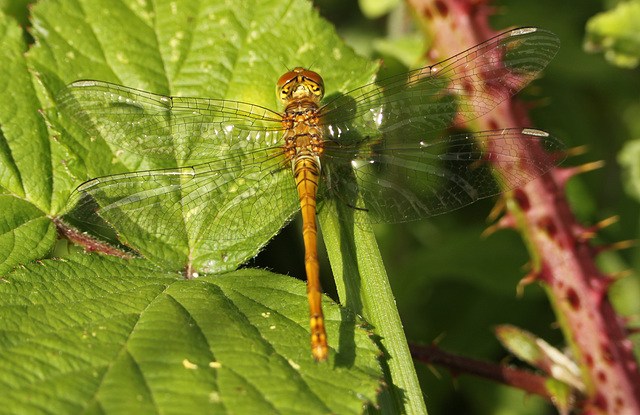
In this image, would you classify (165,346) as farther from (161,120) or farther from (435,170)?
(435,170)

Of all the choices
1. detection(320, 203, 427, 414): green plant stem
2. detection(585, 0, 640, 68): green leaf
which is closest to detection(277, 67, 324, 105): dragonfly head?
detection(320, 203, 427, 414): green plant stem

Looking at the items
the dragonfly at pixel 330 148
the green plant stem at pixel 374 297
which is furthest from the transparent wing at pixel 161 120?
the green plant stem at pixel 374 297

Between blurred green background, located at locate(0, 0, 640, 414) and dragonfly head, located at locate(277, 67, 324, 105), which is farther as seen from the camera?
blurred green background, located at locate(0, 0, 640, 414)

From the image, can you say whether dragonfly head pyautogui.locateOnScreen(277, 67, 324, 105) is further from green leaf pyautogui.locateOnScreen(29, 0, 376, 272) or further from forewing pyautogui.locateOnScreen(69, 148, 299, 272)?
forewing pyautogui.locateOnScreen(69, 148, 299, 272)

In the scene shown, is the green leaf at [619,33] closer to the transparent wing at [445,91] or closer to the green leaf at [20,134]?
the transparent wing at [445,91]

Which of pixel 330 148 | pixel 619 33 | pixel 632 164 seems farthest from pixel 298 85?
pixel 632 164

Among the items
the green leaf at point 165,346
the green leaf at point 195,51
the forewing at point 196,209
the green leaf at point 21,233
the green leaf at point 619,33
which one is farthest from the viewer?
the green leaf at point 619,33

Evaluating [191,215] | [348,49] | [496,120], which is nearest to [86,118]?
[191,215]

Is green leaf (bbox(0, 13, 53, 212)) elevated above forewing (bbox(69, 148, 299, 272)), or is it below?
above
